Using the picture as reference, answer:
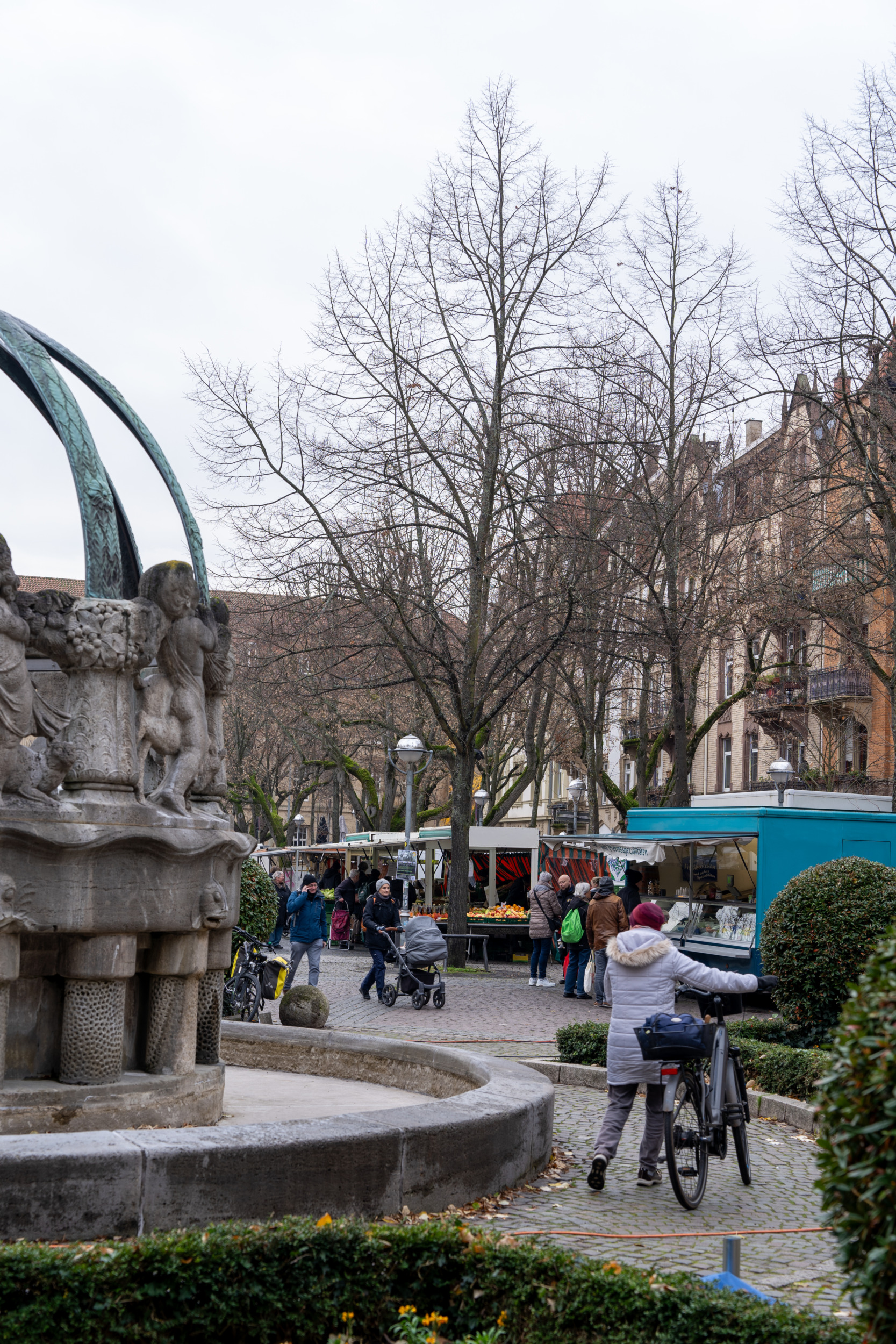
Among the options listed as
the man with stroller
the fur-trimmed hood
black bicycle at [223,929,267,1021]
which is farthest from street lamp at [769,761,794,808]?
the fur-trimmed hood

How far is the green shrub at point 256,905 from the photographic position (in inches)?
593

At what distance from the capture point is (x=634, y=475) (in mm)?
25312

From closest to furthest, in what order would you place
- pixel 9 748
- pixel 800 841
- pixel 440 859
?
1. pixel 9 748
2. pixel 800 841
3. pixel 440 859

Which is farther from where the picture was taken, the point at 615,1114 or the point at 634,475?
the point at 634,475

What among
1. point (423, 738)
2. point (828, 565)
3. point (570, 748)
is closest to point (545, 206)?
point (828, 565)

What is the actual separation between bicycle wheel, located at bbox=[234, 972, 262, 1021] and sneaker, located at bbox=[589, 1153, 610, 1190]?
7533mm

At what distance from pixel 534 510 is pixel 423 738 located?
16.5 m

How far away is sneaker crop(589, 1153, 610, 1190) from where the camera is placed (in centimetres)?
744

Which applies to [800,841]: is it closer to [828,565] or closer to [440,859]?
[828,565]

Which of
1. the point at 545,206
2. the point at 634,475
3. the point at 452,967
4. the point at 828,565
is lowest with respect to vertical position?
the point at 452,967

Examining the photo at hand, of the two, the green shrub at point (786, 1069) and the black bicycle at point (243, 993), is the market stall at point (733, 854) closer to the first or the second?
the black bicycle at point (243, 993)

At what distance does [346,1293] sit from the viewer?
4852 millimetres

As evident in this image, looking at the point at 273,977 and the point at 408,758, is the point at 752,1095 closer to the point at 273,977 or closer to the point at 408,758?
the point at 273,977

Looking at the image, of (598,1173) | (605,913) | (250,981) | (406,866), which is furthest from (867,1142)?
(406,866)
